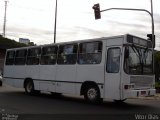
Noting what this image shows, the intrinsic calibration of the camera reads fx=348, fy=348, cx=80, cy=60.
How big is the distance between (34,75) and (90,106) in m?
6.03

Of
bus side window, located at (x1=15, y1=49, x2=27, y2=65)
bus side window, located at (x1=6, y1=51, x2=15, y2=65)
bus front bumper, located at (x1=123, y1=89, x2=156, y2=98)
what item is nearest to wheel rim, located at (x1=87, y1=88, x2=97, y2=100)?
bus front bumper, located at (x1=123, y1=89, x2=156, y2=98)

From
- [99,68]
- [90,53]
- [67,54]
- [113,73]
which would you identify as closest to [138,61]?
[113,73]

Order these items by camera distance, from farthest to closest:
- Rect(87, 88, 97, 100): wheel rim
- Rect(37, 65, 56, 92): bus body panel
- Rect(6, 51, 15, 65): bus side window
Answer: Rect(6, 51, 15, 65): bus side window
Rect(37, 65, 56, 92): bus body panel
Rect(87, 88, 97, 100): wheel rim

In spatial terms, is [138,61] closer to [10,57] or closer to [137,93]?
[137,93]

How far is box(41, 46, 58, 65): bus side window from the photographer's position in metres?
18.5

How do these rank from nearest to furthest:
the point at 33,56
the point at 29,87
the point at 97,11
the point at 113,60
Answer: the point at 113,60 < the point at 33,56 < the point at 29,87 < the point at 97,11

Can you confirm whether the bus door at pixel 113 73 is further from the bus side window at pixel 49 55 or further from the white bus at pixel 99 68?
the bus side window at pixel 49 55

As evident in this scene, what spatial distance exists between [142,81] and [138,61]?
0.89 metres

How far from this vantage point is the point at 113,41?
15.0 m

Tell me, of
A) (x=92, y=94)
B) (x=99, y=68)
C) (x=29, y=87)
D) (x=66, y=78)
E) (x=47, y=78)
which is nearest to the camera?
(x=99, y=68)

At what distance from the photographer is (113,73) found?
48.2 ft

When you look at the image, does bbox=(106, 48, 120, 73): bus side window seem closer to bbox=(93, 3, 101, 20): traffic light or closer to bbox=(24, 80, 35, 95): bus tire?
bbox=(24, 80, 35, 95): bus tire

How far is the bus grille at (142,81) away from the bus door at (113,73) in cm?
66

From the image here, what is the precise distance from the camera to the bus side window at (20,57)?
→ 21.4 m
